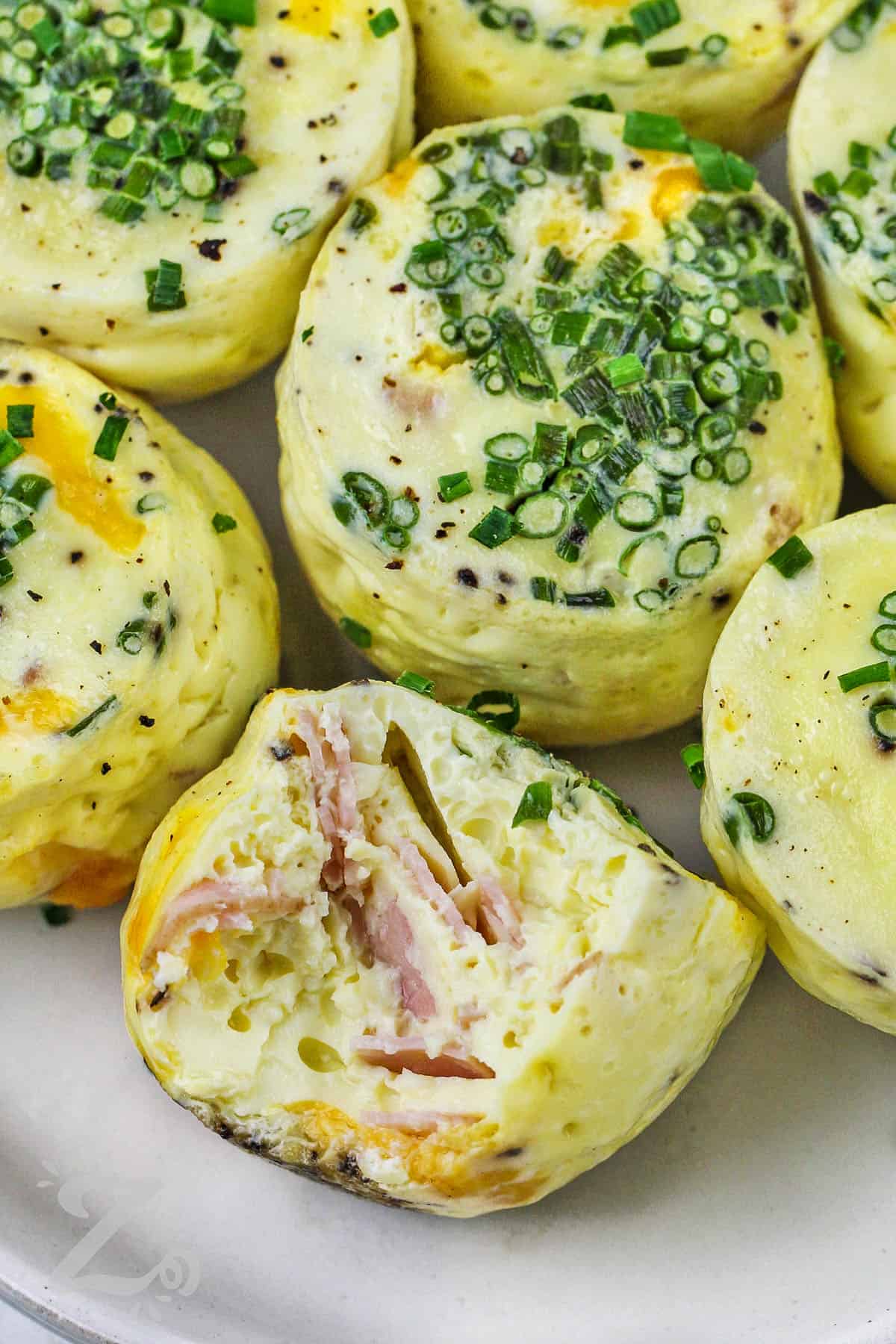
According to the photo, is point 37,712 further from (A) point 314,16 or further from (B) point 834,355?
(B) point 834,355

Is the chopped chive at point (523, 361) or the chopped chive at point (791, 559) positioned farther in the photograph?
the chopped chive at point (523, 361)

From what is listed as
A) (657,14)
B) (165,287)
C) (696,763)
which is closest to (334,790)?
(696,763)

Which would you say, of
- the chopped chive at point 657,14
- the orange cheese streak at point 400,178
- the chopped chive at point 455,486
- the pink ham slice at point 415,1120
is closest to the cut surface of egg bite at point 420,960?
the pink ham slice at point 415,1120

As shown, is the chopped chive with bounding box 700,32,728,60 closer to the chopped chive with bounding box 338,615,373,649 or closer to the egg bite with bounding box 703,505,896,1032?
the egg bite with bounding box 703,505,896,1032

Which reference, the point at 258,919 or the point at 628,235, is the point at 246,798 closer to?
the point at 258,919

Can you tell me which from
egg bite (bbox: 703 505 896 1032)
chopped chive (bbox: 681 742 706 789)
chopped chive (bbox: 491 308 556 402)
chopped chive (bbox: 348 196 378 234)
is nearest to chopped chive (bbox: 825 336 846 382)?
egg bite (bbox: 703 505 896 1032)

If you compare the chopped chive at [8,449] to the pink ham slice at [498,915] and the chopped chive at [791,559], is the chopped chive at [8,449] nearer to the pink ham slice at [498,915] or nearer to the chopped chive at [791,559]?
the pink ham slice at [498,915]

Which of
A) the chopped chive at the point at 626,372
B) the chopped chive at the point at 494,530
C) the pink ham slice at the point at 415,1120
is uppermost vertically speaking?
the chopped chive at the point at 626,372

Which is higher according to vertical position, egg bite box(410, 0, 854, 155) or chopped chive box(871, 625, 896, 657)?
egg bite box(410, 0, 854, 155)
